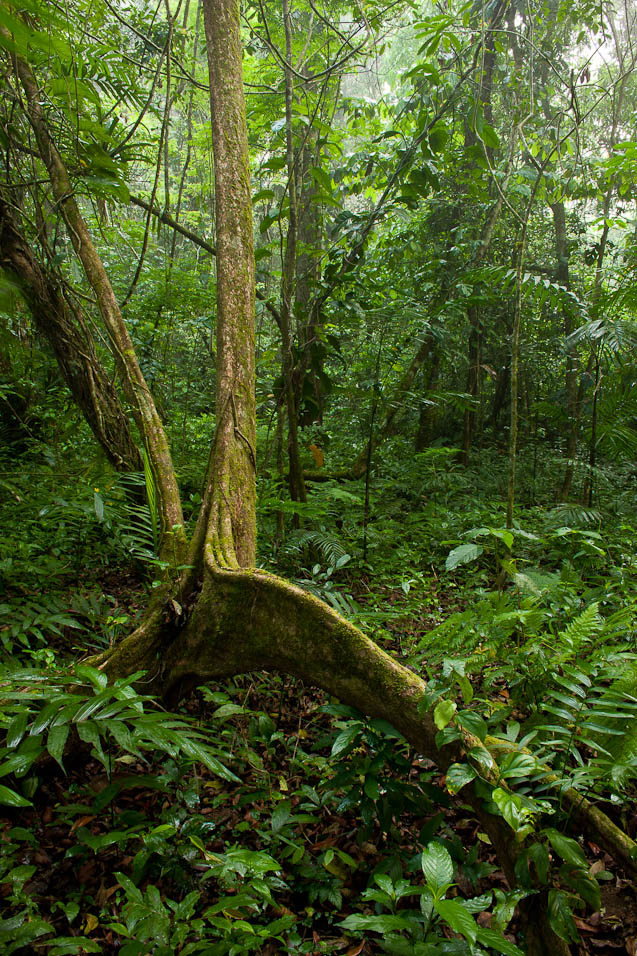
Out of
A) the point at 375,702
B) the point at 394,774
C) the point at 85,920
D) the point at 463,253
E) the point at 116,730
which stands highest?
the point at 463,253

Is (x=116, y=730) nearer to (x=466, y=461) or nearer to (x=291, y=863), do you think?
(x=291, y=863)

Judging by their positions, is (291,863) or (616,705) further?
(291,863)

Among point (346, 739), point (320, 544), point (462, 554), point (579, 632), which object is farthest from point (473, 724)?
point (320, 544)

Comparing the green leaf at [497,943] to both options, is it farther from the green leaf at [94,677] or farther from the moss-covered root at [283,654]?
the green leaf at [94,677]

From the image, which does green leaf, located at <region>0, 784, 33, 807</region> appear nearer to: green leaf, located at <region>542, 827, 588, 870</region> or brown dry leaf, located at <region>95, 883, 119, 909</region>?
brown dry leaf, located at <region>95, 883, 119, 909</region>

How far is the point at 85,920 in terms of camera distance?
1575 mm

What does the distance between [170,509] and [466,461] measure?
472 cm

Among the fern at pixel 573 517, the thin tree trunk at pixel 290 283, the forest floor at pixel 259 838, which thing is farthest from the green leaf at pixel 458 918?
the fern at pixel 573 517

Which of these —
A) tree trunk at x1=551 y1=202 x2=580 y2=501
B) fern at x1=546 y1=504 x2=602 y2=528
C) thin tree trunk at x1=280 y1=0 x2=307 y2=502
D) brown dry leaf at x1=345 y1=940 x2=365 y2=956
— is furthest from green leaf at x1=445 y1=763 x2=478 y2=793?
tree trunk at x1=551 y1=202 x2=580 y2=501

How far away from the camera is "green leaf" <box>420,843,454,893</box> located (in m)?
1.30

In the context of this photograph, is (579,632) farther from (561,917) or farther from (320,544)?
(320,544)

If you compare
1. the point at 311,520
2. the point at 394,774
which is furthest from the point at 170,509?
the point at 394,774

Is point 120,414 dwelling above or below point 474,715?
above

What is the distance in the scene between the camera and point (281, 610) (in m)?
2.11
